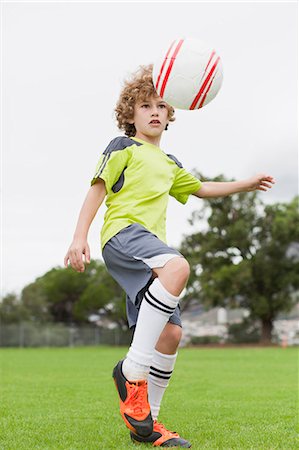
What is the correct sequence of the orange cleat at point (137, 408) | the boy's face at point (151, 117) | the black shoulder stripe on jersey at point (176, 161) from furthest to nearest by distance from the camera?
1. the black shoulder stripe on jersey at point (176, 161)
2. the boy's face at point (151, 117)
3. the orange cleat at point (137, 408)

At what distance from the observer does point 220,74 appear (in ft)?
14.5

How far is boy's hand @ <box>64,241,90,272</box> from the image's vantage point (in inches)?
152

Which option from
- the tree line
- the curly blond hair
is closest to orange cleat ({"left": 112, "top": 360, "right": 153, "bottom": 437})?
the curly blond hair

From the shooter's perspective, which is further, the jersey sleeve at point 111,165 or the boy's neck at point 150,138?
the boy's neck at point 150,138

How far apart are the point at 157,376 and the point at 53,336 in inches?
1598

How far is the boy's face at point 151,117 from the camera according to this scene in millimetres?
4391

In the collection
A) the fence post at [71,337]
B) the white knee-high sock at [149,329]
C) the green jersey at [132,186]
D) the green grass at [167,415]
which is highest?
the green jersey at [132,186]

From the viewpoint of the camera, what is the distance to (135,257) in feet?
12.9

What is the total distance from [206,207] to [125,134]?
40.3 m

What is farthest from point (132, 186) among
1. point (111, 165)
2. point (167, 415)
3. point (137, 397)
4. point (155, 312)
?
point (167, 415)

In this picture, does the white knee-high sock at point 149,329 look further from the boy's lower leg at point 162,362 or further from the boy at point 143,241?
the boy's lower leg at point 162,362

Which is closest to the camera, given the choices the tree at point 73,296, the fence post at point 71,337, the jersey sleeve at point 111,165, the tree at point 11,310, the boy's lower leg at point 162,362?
the jersey sleeve at point 111,165

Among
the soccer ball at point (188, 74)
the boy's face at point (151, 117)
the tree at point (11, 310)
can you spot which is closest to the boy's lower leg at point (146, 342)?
the boy's face at point (151, 117)

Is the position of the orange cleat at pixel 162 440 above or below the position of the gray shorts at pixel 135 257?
below
